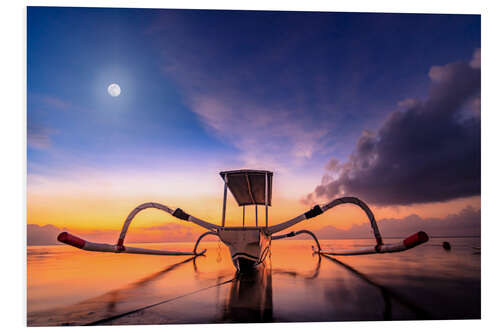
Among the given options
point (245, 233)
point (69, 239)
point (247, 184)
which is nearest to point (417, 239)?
point (245, 233)

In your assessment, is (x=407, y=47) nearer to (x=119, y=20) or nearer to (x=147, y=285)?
(x=119, y=20)

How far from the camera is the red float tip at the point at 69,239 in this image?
554 centimetres

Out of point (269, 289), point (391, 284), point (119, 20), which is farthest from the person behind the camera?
point (391, 284)

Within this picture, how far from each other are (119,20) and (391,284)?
42.0ft

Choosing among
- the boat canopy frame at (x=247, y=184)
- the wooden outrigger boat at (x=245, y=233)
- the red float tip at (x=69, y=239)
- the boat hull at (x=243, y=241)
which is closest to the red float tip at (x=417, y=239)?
the wooden outrigger boat at (x=245, y=233)

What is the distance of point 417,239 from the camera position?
4660 mm

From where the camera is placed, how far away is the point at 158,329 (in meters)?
5.20

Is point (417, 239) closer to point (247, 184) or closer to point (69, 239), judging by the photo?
point (69, 239)

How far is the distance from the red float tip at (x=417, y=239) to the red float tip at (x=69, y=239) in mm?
7117

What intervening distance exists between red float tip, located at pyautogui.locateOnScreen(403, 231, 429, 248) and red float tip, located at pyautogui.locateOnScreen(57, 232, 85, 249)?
7.12m

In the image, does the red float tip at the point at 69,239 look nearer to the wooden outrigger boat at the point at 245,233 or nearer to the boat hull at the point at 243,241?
the wooden outrigger boat at the point at 245,233

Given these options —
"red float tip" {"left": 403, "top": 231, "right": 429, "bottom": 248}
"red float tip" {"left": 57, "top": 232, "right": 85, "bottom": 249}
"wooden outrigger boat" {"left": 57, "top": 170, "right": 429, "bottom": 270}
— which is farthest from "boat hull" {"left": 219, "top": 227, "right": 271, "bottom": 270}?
"red float tip" {"left": 403, "top": 231, "right": 429, "bottom": 248}
